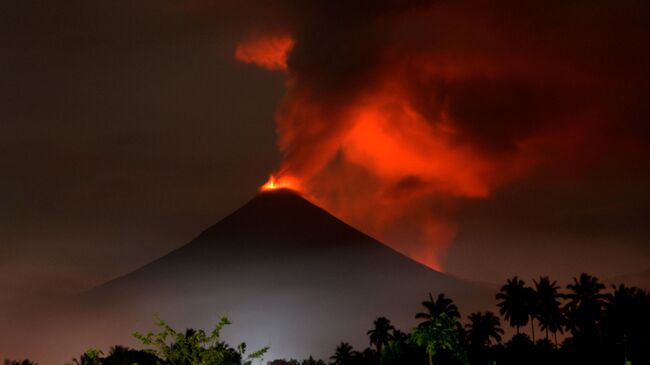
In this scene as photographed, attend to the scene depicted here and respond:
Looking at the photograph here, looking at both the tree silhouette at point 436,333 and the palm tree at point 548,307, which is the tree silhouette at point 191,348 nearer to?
the tree silhouette at point 436,333

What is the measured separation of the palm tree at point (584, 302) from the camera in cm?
14612

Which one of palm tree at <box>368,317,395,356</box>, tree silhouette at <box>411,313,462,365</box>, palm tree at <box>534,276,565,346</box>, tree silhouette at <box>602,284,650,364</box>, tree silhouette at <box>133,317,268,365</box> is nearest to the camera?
tree silhouette at <box>133,317,268,365</box>

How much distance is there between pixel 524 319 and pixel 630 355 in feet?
202

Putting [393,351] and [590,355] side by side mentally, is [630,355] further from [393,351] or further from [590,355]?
[393,351]

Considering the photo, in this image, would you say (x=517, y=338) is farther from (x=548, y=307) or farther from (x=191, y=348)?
(x=191, y=348)

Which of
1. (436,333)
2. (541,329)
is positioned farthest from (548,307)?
(436,333)

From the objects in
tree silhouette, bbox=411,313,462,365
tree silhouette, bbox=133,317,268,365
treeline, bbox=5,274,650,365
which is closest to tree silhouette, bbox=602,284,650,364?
treeline, bbox=5,274,650,365

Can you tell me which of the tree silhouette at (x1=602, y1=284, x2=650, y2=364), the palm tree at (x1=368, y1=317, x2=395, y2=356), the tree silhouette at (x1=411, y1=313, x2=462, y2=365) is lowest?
the tree silhouette at (x1=411, y1=313, x2=462, y2=365)

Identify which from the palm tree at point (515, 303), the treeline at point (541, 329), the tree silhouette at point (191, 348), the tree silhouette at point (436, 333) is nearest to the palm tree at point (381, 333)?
the treeline at point (541, 329)

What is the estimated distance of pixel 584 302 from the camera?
A: 148 metres

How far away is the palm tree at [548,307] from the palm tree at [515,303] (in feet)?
9.87

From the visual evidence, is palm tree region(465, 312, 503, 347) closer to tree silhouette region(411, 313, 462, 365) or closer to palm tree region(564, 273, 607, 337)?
palm tree region(564, 273, 607, 337)

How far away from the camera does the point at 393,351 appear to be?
318 ft

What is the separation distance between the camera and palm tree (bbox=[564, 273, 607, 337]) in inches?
5753
